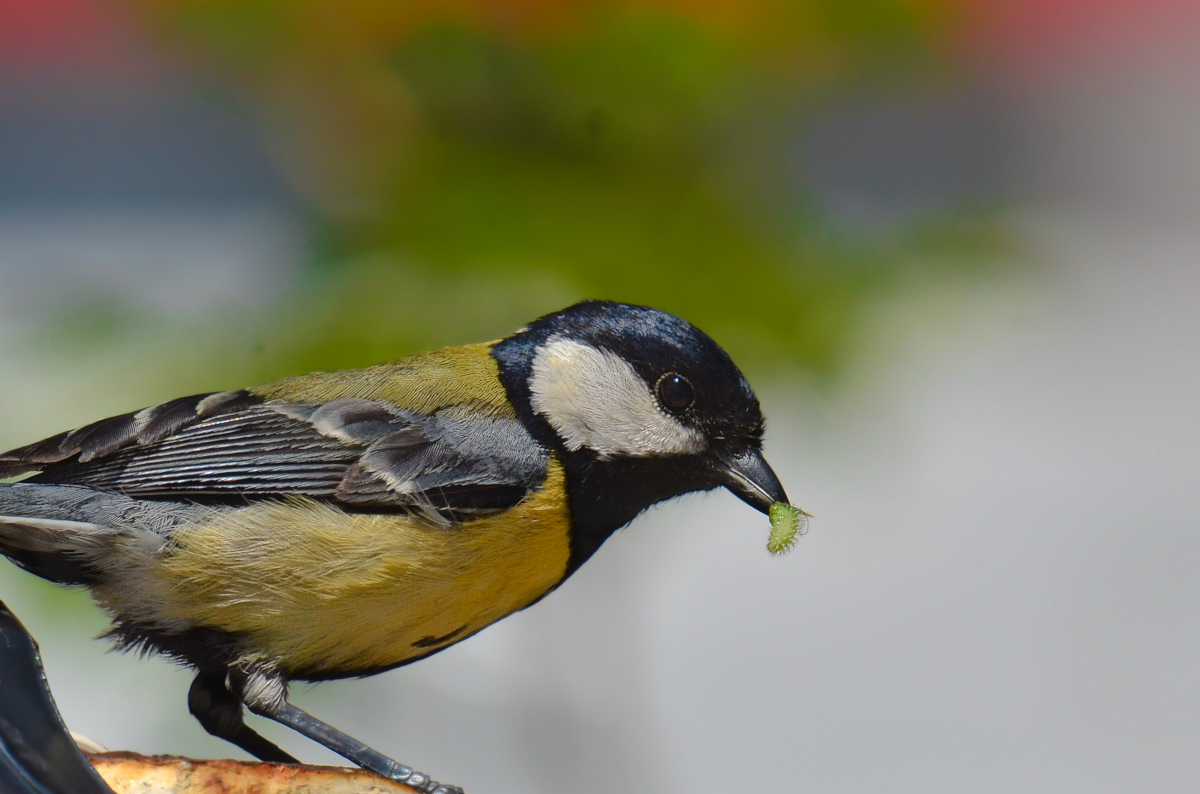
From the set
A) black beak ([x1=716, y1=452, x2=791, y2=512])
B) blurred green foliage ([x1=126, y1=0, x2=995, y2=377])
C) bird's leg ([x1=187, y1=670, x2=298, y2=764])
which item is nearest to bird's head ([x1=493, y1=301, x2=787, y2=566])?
black beak ([x1=716, y1=452, x2=791, y2=512])

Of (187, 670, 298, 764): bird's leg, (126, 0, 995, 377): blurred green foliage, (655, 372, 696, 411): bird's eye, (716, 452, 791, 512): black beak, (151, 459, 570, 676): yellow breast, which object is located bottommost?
(187, 670, 298, 764): bird's leg

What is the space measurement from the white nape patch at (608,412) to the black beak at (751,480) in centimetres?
4

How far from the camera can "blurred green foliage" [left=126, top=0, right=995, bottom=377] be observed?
4.18 feet

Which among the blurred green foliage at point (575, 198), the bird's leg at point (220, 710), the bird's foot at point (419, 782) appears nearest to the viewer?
the bird's foot at point (419, 782)

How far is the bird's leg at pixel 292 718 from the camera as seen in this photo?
984 mm

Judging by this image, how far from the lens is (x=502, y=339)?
4.00 ft

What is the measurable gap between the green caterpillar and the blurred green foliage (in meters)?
0.33

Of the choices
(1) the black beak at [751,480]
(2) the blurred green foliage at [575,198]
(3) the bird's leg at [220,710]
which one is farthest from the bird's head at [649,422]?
(3) the bird's leg at [220,710]

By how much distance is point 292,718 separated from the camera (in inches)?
39.2

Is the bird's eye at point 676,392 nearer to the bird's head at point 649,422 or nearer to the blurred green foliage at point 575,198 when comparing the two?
the bird's head at point 649,422

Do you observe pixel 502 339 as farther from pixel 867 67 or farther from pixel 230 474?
pixel 867 67

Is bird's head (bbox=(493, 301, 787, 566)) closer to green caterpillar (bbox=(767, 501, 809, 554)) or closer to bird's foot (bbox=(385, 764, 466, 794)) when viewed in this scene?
green caterpillar (bbox=(767, 501, 809, 554))

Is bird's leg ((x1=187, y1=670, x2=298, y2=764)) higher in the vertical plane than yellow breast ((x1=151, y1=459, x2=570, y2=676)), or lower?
lower

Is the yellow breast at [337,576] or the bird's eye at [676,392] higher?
the bird's eye at [676,392]
